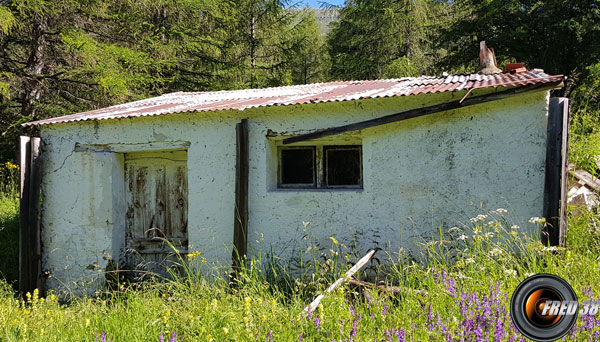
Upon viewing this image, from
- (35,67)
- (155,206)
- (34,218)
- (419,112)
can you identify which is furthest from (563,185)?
(35,67)

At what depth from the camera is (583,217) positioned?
4656mm

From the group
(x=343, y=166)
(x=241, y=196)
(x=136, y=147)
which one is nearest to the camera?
(x=241, y=196)

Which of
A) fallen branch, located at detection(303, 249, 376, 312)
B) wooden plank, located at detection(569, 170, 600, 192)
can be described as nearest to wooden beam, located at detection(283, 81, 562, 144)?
fallen branch, located at detection(303, 249, 376, 312)

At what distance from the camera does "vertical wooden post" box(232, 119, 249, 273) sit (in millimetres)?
5332

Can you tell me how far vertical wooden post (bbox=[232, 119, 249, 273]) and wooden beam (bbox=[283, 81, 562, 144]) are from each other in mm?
582

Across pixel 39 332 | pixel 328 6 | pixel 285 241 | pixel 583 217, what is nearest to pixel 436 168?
pixel 583 217

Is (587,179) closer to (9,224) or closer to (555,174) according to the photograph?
(555,174)

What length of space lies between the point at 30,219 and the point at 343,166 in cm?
490

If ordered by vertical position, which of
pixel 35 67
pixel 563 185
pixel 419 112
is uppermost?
pixel 35 67

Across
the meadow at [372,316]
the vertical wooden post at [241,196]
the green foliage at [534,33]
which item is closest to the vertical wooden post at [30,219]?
the meadow at [372,316]

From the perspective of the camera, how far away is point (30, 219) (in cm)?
620

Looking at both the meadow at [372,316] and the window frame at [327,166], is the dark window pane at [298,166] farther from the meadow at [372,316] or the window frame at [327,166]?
the meadow at [372,316]

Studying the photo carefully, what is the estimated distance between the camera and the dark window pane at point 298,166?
18.5 ft

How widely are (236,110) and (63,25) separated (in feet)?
26.1
